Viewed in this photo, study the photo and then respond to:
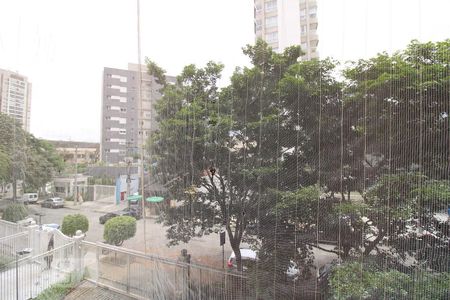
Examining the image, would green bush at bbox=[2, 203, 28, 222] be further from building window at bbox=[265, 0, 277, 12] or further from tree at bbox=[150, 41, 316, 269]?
building window at bbox=[265, 0, 277, 12]

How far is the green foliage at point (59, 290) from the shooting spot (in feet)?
6.60

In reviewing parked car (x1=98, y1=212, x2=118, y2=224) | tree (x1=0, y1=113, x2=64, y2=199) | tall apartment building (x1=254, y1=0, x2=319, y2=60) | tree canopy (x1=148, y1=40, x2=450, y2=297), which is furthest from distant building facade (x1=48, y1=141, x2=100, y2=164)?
tall apartment building (x1=254, y1=0, x2=319, y2=60)

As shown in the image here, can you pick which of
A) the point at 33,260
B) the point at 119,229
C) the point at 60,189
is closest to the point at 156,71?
the point at 119,229

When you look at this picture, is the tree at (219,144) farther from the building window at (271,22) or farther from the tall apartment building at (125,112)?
the building window at (271,22)

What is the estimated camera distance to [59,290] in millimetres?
2088

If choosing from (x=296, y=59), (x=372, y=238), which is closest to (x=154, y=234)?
(x=372, y=238)

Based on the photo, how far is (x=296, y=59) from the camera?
1.65 metres

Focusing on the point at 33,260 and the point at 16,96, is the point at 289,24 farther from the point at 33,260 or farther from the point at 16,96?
the point at 33,260

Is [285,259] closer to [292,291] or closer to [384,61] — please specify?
[292,291]

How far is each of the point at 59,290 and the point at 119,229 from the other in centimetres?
63

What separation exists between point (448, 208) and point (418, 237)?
0.58ft

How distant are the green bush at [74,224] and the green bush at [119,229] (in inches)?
10.8

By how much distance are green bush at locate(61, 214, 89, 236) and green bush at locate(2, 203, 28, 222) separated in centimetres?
48

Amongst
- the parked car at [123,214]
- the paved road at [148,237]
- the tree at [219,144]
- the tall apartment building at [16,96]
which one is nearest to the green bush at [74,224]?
the paved road at [148,237]
